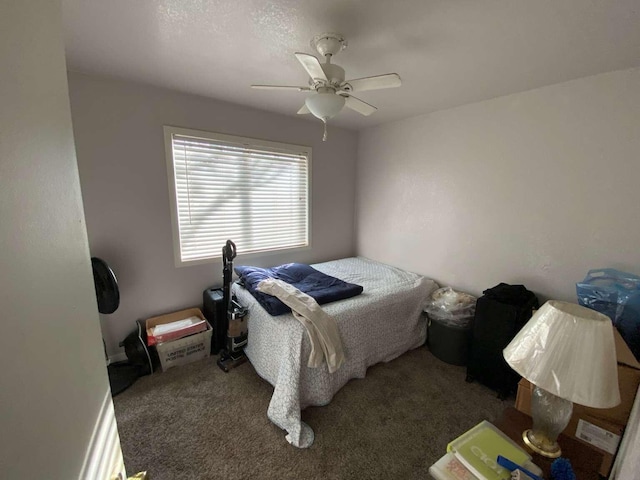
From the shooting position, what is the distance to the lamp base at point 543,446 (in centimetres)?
102

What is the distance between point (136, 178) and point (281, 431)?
2.35 m

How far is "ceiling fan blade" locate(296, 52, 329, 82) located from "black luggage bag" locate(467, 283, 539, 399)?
6.76 ft

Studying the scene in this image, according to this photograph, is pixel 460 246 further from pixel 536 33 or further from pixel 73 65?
pixel 73 65

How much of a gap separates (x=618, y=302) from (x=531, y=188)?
3.29 ft

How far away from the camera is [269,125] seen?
2953mm

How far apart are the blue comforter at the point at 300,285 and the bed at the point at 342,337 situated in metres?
0.06

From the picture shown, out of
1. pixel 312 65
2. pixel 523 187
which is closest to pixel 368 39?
pixel 312 65

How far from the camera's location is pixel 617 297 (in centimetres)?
170

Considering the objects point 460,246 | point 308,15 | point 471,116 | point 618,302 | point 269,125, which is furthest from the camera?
point 269,125

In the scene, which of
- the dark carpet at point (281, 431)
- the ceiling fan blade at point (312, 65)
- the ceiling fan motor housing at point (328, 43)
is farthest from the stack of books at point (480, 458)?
the ceiling fan motor housing at point (328, 43)

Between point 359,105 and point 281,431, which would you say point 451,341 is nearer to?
point 281,431

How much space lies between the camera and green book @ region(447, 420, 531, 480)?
90 centimetres

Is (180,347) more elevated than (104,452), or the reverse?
(104,452)

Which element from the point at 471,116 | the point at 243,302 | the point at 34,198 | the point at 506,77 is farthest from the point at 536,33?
the point at 243,302
